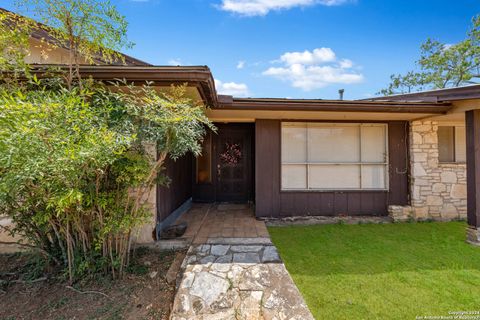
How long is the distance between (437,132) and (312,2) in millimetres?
5742

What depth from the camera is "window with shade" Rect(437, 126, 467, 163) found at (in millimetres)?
5180

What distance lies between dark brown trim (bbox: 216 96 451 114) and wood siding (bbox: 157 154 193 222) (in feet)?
5.50

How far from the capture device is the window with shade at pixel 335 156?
511 cm

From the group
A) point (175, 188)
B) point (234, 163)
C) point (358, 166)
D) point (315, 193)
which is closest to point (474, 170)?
point (358, 166)

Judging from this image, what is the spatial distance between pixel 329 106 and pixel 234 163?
321cm

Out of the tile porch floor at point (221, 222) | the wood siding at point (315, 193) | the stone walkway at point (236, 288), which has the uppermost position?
the wood siding at point (315, 193)

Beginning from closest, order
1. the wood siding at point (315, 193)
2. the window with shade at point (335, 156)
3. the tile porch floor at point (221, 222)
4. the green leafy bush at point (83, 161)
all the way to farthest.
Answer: the green leafy bush at point (83, 161) < the tile porch floor at point (221, 222) < the wood siding at point (315, 193) < the window with shade at point (335, 156)

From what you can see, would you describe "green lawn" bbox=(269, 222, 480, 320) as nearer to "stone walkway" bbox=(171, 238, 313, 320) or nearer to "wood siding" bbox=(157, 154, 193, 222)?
"stone walkway" bbox=(171, 238, 313, 320)

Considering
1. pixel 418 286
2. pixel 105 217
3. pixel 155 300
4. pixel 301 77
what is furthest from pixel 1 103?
pixel 301 77

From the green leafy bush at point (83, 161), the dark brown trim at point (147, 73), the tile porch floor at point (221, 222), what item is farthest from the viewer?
the tile porch floor at point (221, 222)

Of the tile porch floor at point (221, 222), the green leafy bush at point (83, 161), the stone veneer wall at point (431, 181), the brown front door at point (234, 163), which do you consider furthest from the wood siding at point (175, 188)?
the stone veneer wall at point (431, 181)

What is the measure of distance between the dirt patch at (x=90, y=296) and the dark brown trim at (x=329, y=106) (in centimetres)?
279

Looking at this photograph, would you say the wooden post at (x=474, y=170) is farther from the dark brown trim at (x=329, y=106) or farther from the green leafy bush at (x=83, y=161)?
the green leafy bush at (x=83, y=161)

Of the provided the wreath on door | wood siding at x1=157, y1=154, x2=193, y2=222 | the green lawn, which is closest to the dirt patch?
wood siding at x1=157, y1=154, x2=193, y2=222
